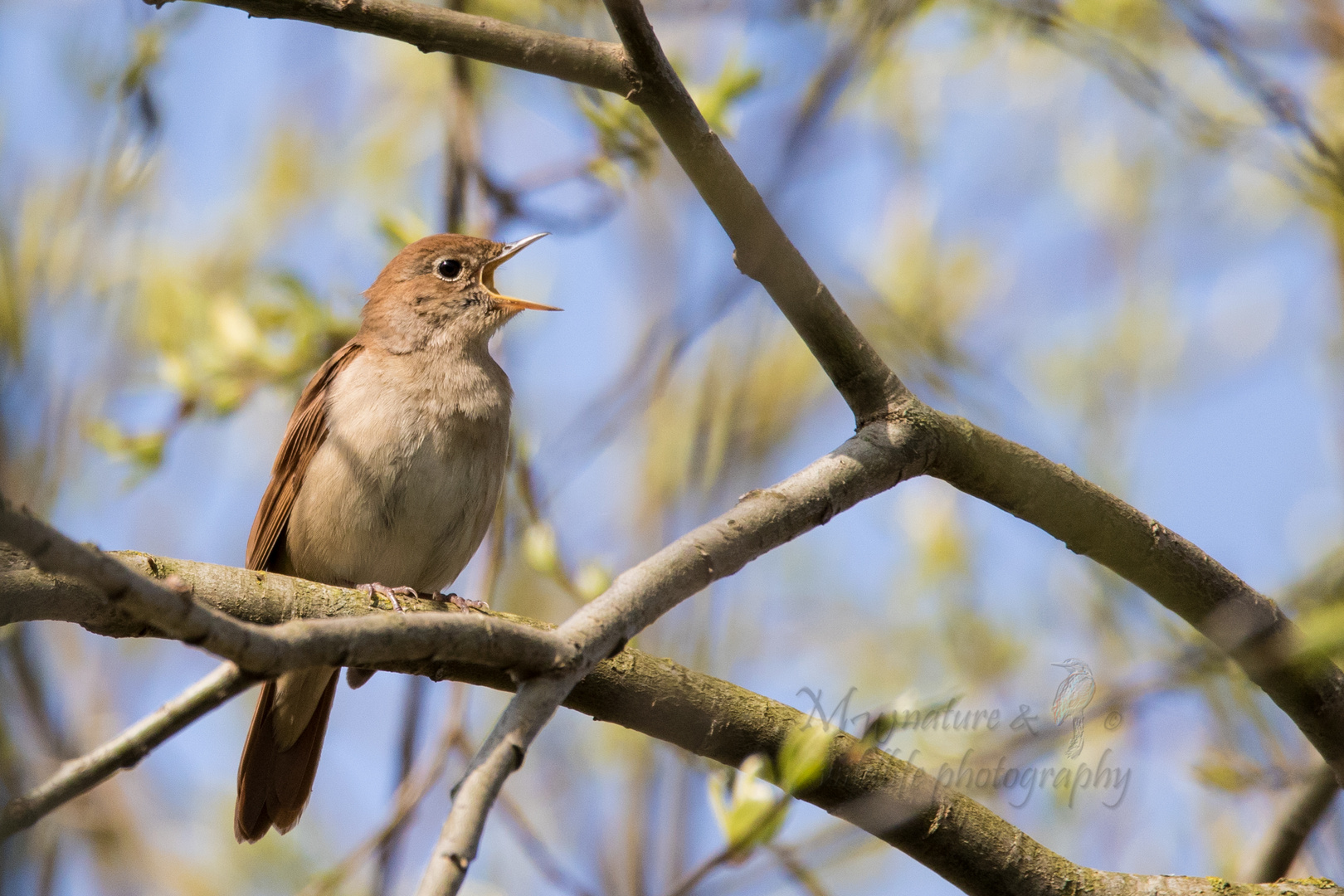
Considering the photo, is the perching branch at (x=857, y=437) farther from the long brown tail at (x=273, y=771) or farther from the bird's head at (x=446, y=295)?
the long brown tail at (x=273, y=771)

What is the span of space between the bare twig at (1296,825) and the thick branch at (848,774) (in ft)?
1.55

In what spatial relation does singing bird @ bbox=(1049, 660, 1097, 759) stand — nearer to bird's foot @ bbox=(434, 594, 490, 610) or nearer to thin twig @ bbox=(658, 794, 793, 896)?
thin twig @ bbox=(658, 794, 793, 896)

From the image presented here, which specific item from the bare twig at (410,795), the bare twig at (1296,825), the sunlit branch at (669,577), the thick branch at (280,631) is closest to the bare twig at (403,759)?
the bare twig at (410,795)

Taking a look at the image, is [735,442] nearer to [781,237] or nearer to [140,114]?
[781,237]

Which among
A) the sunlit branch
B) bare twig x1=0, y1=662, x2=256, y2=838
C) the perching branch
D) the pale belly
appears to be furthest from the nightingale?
bare twig x1=0, y1=662, x2=256, y2=838

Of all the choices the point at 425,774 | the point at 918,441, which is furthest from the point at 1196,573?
the point at 425,774

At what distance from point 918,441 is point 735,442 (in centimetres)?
97

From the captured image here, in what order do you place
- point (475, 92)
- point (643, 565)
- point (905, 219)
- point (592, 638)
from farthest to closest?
1. point (905, 219)
2. point (475, 92)
3. point (643, 565)
4. point (592, 638)

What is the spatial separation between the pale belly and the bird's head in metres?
0.69

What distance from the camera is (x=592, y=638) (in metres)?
2.15

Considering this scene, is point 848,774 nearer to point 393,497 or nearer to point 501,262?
point 393,497

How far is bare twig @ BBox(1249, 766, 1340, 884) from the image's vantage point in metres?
3.42

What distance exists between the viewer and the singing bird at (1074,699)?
353 cm

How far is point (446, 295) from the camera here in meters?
5.46
